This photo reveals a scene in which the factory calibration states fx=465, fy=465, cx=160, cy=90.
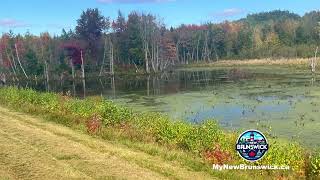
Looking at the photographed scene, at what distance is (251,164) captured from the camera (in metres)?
11.7

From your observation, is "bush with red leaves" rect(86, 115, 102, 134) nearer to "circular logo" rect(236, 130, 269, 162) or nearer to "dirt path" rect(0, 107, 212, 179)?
"dirt path" rect(0, 107, 212, 179)

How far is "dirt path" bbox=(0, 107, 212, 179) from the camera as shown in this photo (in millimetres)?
10883

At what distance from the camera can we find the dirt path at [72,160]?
428 inches

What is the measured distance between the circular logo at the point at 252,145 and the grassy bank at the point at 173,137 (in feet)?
2.02

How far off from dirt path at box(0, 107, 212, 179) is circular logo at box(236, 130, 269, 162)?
3.63 ft

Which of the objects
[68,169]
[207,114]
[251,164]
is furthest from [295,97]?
[68,169]

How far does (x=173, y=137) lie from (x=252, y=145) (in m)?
5.64

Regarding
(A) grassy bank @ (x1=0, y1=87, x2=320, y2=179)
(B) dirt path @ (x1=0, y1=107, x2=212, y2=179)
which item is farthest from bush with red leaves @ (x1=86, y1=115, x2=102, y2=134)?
(B) dirt path @ (x1=0, y1=107, x2=212, y2=179)

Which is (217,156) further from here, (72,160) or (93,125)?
(93,125)

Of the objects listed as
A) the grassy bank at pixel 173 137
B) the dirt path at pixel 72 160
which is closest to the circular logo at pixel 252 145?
the grassy bank at pixel 173 137

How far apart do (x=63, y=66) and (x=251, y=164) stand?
8727 centimetres

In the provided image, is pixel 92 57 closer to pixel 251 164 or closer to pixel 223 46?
pixel 223 46

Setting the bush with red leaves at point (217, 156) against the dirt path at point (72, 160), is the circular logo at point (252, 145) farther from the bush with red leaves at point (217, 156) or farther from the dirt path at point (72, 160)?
the bush with red leaves at point (217, 156)

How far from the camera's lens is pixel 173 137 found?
15789 mm
